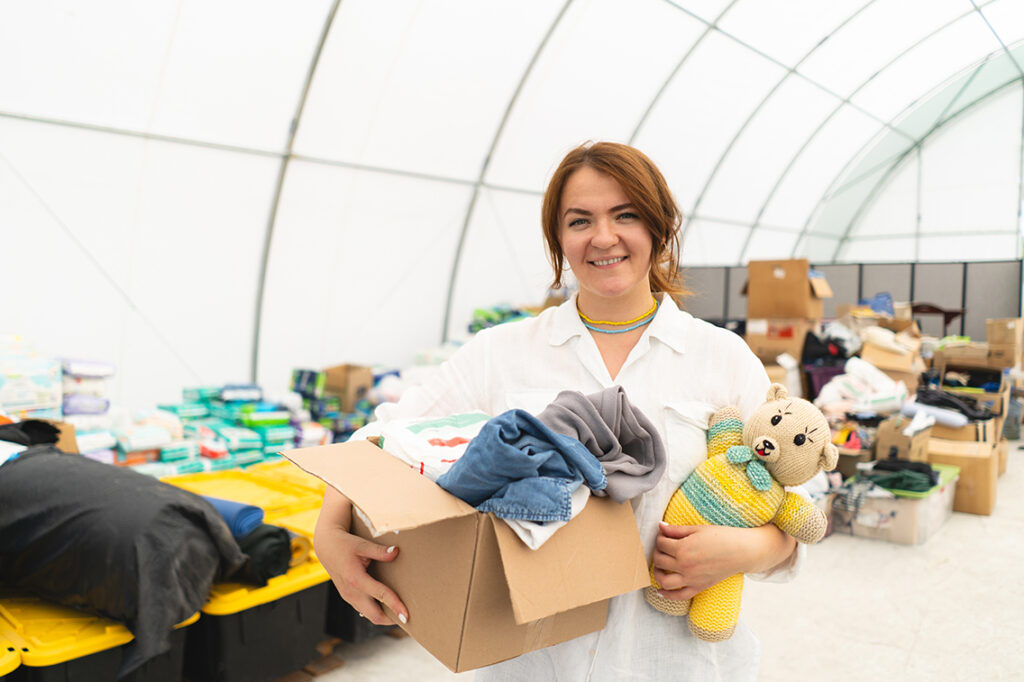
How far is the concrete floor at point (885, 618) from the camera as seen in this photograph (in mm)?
2814

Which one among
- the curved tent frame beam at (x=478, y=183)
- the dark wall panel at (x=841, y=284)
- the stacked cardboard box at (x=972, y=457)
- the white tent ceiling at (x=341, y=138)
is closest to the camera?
the white tent ceiling at (x=341, y=138)

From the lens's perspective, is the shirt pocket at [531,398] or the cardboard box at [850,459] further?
the cardboard box at [850,459]

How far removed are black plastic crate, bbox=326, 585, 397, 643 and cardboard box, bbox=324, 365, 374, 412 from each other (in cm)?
253

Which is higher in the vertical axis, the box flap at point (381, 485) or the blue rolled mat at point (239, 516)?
the box flap at point (381, 485)

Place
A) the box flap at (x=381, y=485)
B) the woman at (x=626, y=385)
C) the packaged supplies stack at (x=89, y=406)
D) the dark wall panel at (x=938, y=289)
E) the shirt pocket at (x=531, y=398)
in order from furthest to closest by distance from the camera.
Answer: the dark wall panel at (x=938, y=289)
the packaged supplies stack at (x=89, y=406)
the shirt pocket at (x=531, y=398)
the woman at (x=626, y=385)
the box flap at (x=381, y=485)

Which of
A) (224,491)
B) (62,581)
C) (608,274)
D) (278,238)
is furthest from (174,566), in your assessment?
(278,238)

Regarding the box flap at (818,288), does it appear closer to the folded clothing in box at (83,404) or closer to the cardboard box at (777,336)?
the cardboard box at (777,336)

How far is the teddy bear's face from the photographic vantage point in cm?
117

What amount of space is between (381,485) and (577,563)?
0.30m

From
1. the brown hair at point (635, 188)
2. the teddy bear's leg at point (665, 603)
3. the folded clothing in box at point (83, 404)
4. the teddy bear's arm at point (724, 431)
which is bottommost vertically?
the folded clothing in box at point (83, 404)

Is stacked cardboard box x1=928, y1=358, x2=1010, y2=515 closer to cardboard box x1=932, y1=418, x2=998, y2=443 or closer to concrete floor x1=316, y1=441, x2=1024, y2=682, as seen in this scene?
cardboard box x1=932, y1=418, x2=998, y2=443

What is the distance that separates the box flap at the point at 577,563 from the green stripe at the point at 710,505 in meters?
0.15

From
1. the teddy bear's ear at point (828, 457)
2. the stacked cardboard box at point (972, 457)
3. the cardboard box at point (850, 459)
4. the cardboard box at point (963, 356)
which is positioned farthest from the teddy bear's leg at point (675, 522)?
the cardboard box at point (963, 356)

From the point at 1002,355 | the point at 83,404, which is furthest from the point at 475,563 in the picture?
the point at 1002,355
